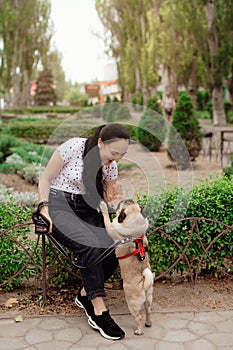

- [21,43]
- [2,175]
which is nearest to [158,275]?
[2,175]

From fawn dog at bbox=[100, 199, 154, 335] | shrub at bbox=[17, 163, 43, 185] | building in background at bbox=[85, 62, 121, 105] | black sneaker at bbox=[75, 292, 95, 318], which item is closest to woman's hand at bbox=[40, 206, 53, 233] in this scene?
fawn dog at bbox=[100, 199, 154, 335]

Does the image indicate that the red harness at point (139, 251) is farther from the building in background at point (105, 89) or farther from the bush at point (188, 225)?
the building in background at point (105, 89)

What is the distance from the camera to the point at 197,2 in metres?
20.2

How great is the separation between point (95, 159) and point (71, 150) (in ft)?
Result: 0.62

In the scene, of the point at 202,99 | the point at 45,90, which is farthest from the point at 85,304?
the point at 45,90

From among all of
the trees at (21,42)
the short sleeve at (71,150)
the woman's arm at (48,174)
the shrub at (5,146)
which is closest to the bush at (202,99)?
the trees at (21,42)

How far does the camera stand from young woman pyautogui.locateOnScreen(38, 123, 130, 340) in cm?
285

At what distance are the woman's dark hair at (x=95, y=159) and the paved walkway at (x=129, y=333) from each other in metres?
0.83

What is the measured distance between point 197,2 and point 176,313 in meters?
19.5

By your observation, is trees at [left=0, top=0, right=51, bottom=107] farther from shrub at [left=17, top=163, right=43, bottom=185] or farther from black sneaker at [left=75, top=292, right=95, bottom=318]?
black sneaker at [left=75, top=292, right=95, bottom=318]

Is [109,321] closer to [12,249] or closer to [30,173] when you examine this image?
[12,249]

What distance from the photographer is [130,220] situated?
278cm

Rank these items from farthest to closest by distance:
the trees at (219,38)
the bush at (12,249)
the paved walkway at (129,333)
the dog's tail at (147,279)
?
the trees at (219,38) → the bush at (12,249) → the dog's tail at (147,279) → the paved walkway at (129,333)

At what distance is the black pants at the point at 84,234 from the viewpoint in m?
2.85
